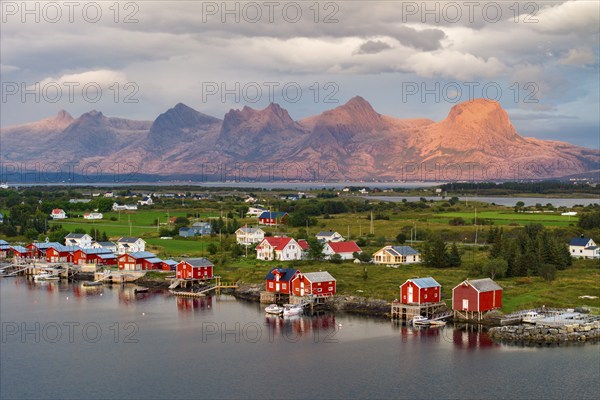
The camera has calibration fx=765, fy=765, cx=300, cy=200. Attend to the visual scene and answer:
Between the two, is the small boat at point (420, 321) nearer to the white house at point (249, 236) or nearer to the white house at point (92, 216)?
the white house at point (249, 236)

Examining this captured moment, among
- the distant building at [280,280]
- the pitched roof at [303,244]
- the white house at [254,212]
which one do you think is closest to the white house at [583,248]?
the pitched roof at [303,244]

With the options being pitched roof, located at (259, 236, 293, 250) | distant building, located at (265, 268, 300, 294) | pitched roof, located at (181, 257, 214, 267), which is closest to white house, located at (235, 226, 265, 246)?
pitched roof, located at (259, 236, 293, 250)

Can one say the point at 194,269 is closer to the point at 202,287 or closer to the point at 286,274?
the point at 202,287

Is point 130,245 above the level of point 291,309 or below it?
above

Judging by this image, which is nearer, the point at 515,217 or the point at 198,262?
the point at 198,262

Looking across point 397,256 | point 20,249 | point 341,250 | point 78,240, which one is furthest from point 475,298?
point 20,249

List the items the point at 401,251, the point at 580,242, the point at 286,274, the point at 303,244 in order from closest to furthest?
the point at 286,274, the point at 401,251, the point at 580,242, the point at 303,244

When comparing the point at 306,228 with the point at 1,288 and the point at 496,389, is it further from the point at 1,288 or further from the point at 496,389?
the point at 496,389

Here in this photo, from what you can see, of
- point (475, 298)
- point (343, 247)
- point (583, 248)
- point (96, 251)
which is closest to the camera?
point (475, 298)

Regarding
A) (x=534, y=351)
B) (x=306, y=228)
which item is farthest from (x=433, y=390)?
(x=306, y=228)
